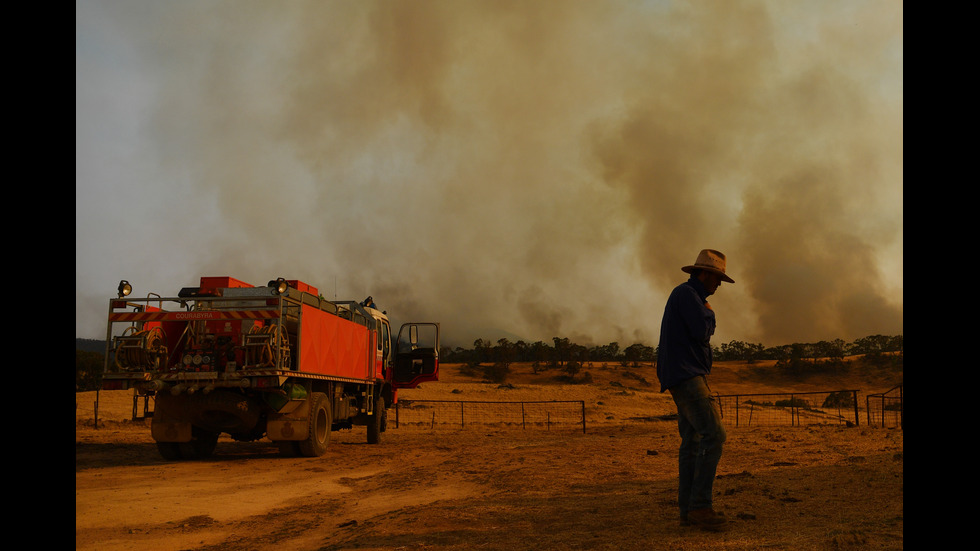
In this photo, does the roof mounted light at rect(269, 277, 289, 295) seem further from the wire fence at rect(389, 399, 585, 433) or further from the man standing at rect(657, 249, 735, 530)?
the wire fence at rect(389, 399, 585, 433)

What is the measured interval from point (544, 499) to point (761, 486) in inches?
93.8

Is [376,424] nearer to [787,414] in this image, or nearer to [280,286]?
[280,286]

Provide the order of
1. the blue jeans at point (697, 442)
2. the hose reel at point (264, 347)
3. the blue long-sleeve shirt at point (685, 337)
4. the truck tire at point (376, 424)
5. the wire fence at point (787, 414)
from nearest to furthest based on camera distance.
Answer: the blue jeans at point (697, 442), the blue long-sleeve shirt at point (685, 337), the hose reel at point (264, 347), the truck tire at point (376, 424), the wire fence at point (787, 414)

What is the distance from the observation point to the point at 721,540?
5027 millimetres

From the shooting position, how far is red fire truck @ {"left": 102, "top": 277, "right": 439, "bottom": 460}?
11680mm

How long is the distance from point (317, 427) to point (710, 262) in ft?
32.0

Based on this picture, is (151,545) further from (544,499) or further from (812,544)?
(812,544)

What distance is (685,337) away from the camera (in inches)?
226

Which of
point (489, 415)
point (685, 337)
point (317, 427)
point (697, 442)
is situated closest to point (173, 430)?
point (317, 427)

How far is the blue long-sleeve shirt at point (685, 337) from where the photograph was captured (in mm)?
5660

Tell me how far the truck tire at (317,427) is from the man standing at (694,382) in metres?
8.89

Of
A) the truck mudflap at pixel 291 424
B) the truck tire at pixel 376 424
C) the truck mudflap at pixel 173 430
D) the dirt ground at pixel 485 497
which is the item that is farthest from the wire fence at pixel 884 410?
the truck mudflap at pixel 173 430

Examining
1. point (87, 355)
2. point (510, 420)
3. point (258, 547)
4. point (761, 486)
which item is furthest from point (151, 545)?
point (87, 355)

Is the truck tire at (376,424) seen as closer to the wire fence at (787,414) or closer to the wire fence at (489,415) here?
the wire fence at (489,415)
